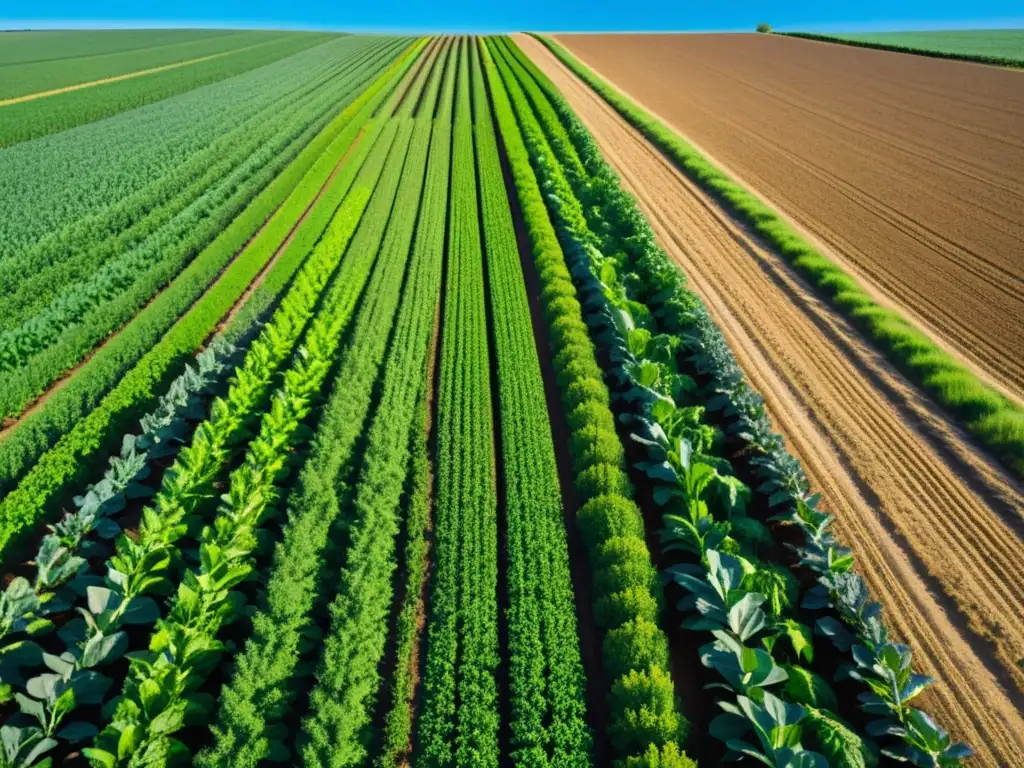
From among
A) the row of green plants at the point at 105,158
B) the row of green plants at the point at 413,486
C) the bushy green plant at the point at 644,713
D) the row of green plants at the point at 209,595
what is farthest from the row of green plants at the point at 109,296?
the bushy green plant at the point at 644,713

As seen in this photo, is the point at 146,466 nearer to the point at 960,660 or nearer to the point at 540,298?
the point at 540,298

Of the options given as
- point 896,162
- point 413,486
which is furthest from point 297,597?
point 896,162

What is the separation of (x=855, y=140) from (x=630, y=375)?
27.0m

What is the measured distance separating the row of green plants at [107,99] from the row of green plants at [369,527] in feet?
110

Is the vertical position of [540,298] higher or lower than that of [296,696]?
higher

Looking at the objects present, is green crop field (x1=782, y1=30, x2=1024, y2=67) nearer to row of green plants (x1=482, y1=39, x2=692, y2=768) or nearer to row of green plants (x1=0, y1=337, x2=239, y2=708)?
row of green plants (x1=482, y1=39, x2=692, y2=768)

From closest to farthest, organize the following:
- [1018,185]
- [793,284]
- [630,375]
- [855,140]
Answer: [630,375], [793,284], [1018,185], [855,140]

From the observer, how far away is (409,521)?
10.3 metres

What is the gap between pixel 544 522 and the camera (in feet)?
33.4

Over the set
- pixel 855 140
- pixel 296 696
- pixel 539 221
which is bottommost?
pixel 296 696

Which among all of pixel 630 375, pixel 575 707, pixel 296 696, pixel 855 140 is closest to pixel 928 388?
pixel 630 375

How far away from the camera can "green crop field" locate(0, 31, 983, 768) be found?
24.5 feet

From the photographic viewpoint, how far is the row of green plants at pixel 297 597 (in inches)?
286

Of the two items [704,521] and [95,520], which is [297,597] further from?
[704,521]
